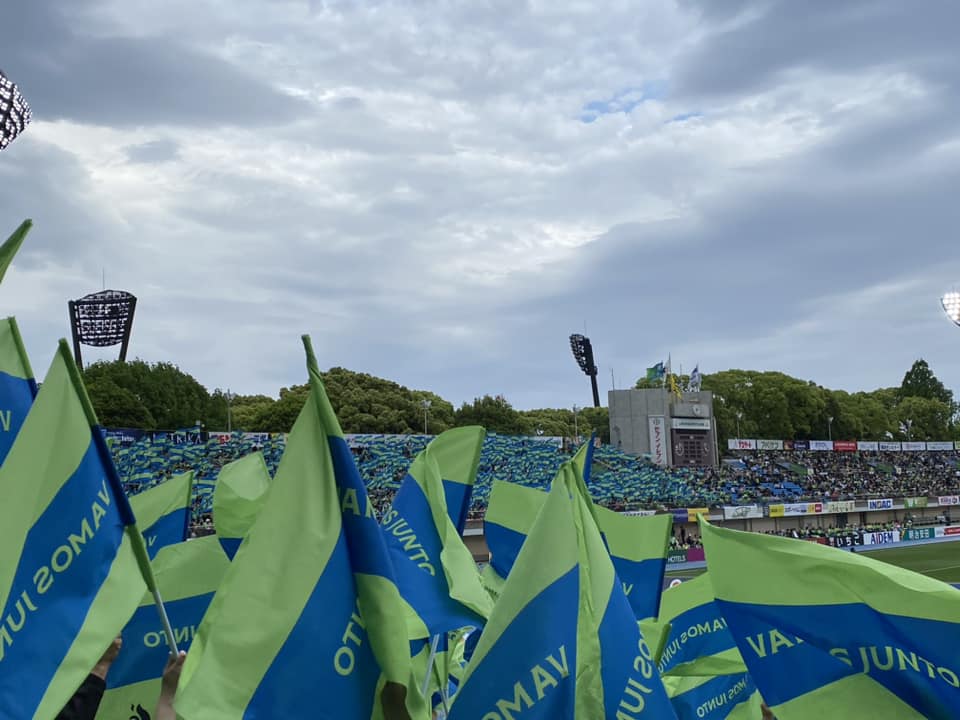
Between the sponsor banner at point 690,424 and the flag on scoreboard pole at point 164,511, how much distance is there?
63.3m

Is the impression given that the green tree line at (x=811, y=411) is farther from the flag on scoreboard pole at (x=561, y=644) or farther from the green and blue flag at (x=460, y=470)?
the flag on scoreboard pole at (x=561, y=644)

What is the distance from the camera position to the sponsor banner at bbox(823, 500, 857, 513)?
201ft

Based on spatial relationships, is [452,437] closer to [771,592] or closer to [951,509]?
[771,592]

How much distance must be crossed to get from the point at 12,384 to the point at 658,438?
64.7 m

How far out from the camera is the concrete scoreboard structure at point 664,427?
67562mm

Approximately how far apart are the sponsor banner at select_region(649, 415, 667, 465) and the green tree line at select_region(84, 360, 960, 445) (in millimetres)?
14293

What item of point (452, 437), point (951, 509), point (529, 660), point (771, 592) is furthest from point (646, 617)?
point (951, 509)

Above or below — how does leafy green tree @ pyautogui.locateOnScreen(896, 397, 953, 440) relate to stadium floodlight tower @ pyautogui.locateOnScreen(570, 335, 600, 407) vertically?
below

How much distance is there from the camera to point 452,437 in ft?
23.7

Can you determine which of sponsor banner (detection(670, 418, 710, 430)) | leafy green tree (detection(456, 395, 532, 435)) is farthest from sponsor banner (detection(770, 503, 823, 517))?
leafy green tree (detection(456, 395, 532, 435))

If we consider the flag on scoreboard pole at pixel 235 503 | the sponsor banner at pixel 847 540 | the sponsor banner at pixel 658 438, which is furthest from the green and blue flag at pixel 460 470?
the sponsor banner at pixel 658 438

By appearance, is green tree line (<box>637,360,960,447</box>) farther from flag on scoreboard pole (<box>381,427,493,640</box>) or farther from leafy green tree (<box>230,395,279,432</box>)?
flag on scoreboard pole (<box>381,427,493,640</box>)

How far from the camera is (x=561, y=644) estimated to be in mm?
3771

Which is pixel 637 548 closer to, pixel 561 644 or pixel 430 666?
pixel 430 666
